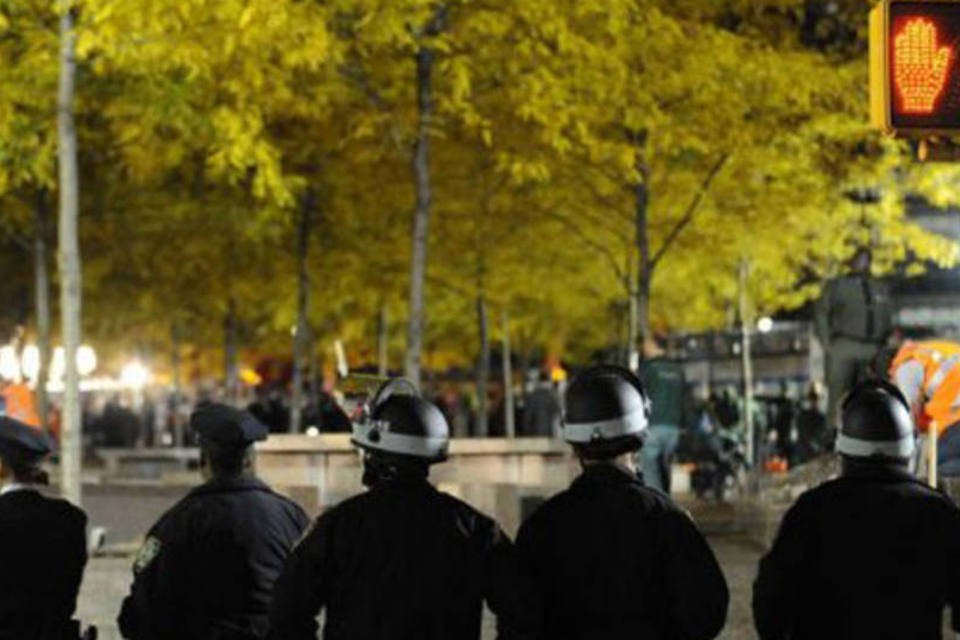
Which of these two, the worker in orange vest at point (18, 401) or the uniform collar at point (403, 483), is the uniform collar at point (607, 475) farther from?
the worker in orange vest at point (18, 401)

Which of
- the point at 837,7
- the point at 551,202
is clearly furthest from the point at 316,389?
the point at 837,7

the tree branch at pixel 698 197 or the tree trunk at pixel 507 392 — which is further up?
the tree branch at pixel 698 197

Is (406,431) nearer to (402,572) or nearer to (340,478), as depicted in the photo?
(402,572)

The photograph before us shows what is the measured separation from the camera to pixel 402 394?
678 cm

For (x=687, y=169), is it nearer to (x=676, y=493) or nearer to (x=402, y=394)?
(x=676, y=493)

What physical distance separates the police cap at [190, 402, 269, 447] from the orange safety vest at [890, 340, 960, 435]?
6.50m

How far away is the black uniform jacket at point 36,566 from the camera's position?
761 centimetres

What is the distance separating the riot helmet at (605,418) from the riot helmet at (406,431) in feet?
1.24

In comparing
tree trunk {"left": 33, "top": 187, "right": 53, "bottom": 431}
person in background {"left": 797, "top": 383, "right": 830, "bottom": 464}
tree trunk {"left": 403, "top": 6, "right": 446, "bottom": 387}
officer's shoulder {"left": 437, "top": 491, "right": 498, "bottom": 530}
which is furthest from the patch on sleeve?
tree trunk {"left": 33, "top": 187, "right": 53, "bottom": 431}

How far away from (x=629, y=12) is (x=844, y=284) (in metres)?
3.96

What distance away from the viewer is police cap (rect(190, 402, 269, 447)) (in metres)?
7.35

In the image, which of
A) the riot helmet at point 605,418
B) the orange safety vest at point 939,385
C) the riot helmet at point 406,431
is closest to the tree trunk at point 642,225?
the orange safety vest at point 939,385

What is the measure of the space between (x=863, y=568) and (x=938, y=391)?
665 cm

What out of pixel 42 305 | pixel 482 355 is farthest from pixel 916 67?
pixel 482 355
